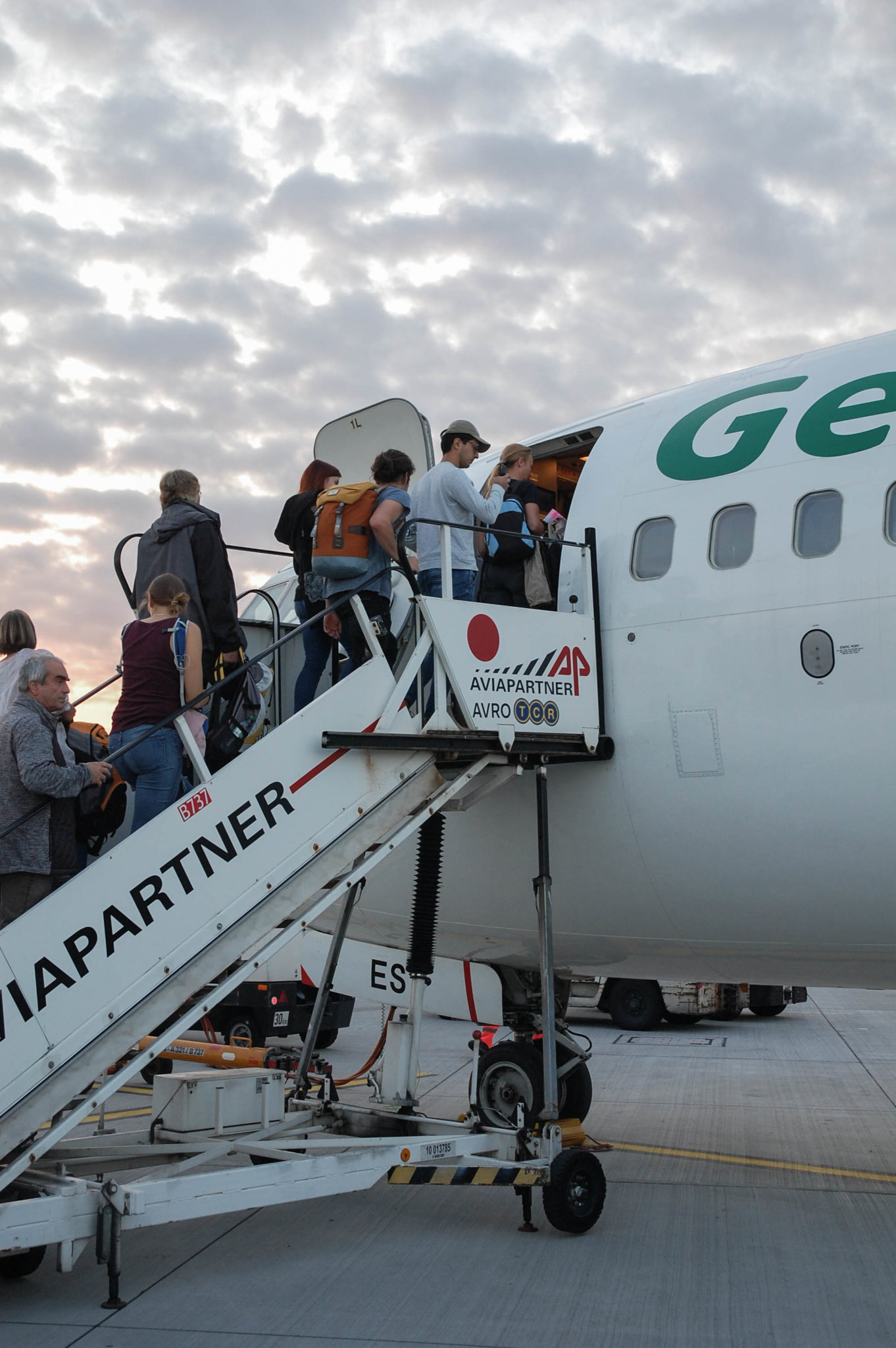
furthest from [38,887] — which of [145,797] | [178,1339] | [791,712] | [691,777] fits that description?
[791,712]

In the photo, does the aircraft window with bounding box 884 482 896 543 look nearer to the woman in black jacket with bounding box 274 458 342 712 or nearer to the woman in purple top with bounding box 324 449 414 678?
the woman in purple top with bounding box 324 449 414 678

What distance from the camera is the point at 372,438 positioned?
9.62m

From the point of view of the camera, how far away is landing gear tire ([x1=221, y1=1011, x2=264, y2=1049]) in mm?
14664

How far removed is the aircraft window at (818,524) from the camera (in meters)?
6.76

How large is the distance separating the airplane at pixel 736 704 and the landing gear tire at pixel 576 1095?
1.68m

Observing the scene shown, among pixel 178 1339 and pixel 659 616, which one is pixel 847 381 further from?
pixel 178 1339

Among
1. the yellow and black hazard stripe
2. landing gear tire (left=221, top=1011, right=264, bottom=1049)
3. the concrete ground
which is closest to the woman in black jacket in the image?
the yellow and black hazard stripe

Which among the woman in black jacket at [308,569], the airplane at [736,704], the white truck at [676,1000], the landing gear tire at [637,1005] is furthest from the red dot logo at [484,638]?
the landing gear tire at [637,1005]

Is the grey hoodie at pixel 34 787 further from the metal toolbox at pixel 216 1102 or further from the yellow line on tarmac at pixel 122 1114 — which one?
the yellow line on tarmac at pixel 122 1114

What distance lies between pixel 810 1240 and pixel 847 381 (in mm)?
5086

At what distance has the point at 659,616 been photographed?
727 centimetres

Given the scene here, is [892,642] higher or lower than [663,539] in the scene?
lower

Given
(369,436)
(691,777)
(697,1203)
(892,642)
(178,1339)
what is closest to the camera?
(178,1339)

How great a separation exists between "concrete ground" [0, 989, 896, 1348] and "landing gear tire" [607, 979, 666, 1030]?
7276 mm
